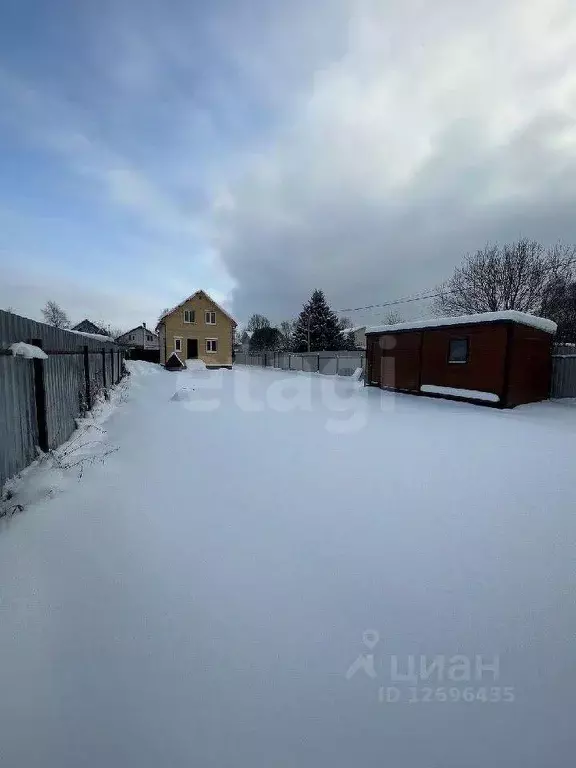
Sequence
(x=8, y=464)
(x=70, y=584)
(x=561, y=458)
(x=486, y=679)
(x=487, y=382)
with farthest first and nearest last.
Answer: (x=487, y=382), (x=561, y=458), (x=8, y=464), (x=70, y=584), (x=486, y=679)

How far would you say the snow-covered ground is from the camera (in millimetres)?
1461

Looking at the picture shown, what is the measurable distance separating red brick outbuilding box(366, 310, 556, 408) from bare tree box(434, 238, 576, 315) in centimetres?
1244

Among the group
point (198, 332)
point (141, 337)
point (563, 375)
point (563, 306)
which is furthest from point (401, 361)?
point (141, 337)

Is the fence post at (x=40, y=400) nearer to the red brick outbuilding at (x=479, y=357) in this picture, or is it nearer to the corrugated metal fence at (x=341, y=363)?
the red brick outbuilding at (x=479, y=357)

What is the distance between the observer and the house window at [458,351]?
434 inches

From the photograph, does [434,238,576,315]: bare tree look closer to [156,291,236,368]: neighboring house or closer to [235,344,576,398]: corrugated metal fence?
[235,344,576,398]: corrugated metal fence

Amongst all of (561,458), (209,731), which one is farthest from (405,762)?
(561,458)

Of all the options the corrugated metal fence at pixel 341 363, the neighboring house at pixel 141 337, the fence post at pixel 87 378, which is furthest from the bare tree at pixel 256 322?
the fence post at pixel 87 378

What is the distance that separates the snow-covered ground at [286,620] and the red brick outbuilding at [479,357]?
6.76 meters

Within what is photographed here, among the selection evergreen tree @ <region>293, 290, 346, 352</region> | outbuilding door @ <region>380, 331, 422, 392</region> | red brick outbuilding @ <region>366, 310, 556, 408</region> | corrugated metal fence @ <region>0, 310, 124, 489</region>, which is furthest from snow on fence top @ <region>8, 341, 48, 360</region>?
evergreen tree @ <region>293, 290, 346, 352</region>

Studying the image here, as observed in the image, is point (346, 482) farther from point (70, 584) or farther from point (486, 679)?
point (70, 584)

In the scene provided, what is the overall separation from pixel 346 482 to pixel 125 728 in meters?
3.03

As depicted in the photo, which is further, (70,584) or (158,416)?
(158,416)

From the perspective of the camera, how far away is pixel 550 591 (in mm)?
2326
